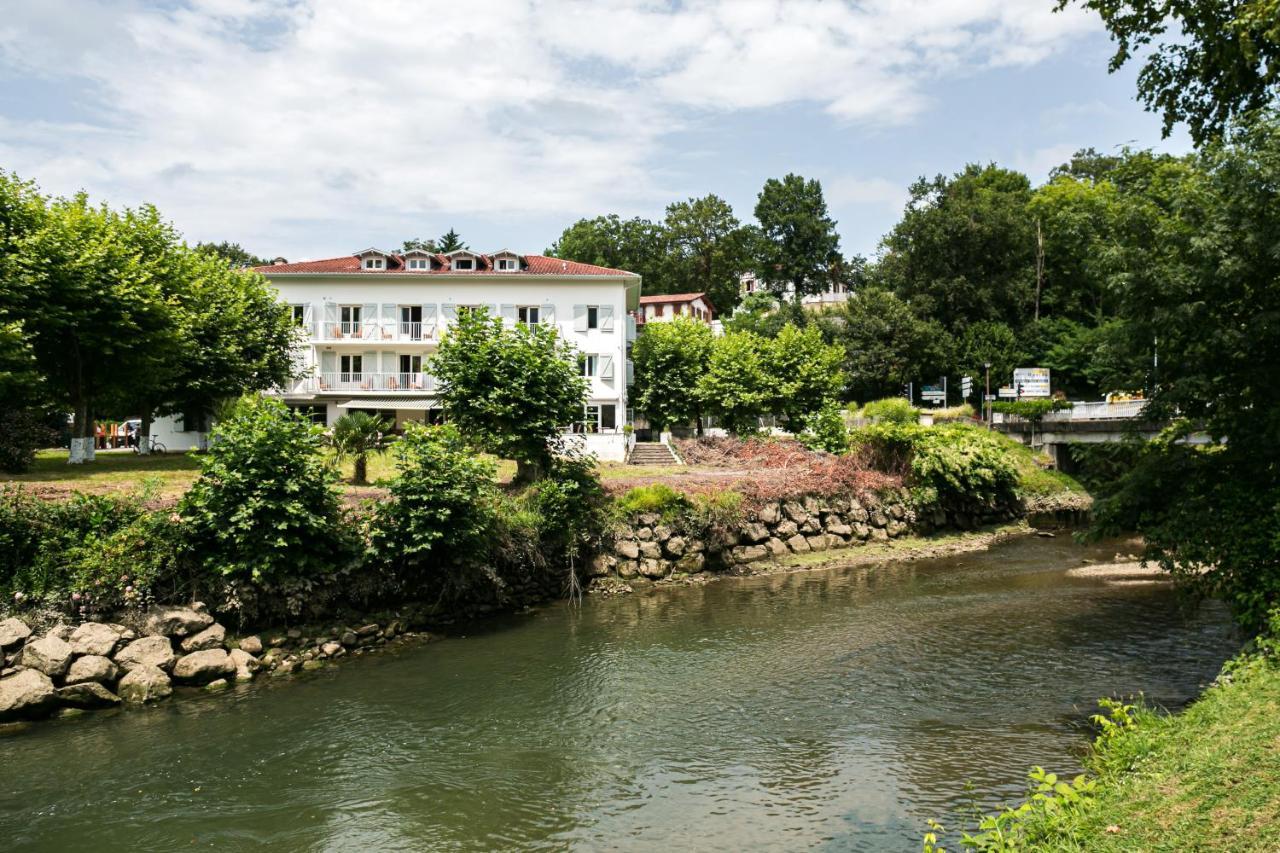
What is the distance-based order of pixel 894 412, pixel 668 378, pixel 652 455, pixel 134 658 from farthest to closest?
pixel 668 378 → pixel 652 455 → pixel 894 412 → pixel 134 658

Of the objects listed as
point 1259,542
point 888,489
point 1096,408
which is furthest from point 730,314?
point 1259,542

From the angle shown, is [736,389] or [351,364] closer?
[736,389]

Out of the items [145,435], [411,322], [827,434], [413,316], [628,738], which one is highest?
[413,316]

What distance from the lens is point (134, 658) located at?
706 inches

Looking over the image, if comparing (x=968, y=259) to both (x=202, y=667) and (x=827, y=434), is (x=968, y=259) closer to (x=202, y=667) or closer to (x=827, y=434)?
(x=827, y=434)

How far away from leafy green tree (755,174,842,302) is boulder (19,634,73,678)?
272 feet

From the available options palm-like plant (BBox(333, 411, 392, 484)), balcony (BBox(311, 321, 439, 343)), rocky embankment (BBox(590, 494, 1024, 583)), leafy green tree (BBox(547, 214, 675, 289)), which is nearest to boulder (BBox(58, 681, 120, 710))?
palm-like plant (BBox(333, 411, 392, 484))

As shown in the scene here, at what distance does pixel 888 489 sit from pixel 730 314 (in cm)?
6165

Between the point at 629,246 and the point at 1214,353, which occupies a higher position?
the point at 629,246

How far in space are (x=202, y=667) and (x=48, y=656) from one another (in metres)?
2.84

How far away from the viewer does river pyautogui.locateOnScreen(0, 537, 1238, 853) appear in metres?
11.9

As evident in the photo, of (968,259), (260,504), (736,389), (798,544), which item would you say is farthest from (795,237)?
(260,504)

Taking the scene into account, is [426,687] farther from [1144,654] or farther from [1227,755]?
[1144,654]

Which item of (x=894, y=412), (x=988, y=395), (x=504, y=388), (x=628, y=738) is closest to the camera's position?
(x=628, y=738)
